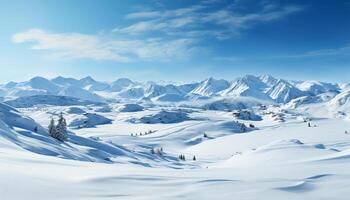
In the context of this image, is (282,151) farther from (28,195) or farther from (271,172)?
(28,195)

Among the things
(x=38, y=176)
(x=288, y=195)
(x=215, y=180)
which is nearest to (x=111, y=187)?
(x=38, y=176)

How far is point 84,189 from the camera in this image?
11500mm

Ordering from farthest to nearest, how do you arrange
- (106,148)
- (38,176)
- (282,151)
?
(106,148)
(282,151)
(38,176)

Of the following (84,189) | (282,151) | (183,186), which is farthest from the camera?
(282,151)

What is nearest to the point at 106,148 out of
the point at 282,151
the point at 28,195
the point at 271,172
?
the point at 282,151

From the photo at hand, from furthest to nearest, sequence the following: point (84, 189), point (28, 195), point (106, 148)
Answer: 1. point (106, 148)
2. point (84, 189)
3. point (28, 195)

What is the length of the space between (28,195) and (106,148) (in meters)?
78.0

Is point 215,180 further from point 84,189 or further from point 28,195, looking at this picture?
point 28,195

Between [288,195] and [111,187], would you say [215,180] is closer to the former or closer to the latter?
[288,195]

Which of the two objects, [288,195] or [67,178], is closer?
[288,195]

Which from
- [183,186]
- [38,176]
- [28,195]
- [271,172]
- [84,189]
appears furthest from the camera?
[271,172]

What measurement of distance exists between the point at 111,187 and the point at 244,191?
421 cm

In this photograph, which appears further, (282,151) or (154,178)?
(282,151)

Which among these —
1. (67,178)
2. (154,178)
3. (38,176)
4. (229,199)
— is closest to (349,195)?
(229,199)
